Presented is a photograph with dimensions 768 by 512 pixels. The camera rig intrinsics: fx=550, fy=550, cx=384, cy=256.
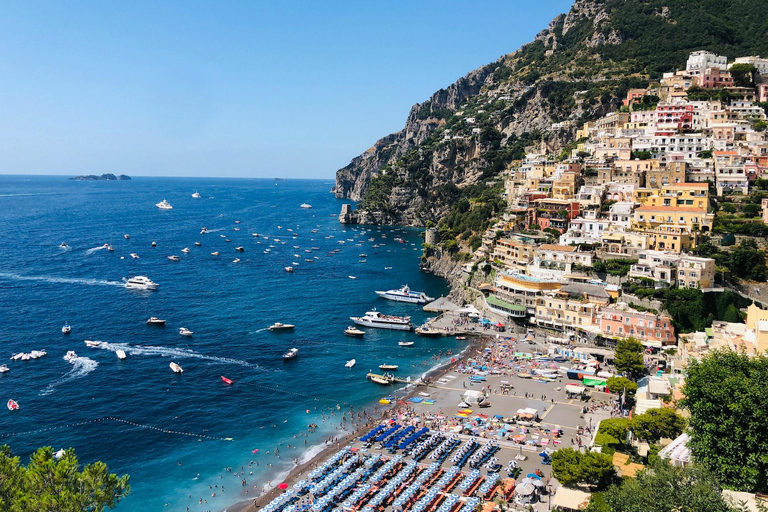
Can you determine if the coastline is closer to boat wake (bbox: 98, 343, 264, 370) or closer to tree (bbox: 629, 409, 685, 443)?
boat wake (bbox: 98, 343, 264, 370)

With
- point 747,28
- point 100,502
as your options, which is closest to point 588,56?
point 747,28

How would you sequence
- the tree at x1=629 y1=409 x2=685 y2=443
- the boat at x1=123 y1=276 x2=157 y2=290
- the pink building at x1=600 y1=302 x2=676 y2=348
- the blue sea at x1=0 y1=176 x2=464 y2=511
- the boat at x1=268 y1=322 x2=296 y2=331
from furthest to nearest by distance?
the boat at x1=123 y1=276 x2=157 y2=290
the boat at x1=268 y1=322 x2=296 y2=331
the pink building at x1=600 y1=302 x2=676 y2=348
the blue sea at x1=0 y1=176 x2=464 y2=511
the tree at x1=629 y1=409 x2=685 y2=443

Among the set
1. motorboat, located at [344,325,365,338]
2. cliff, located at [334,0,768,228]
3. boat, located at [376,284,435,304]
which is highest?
cliff, located at [334,0,768,228]

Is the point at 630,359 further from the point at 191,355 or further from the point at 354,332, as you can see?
the point at 191,355

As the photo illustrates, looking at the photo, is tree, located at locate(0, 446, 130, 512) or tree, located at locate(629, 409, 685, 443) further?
tree, located at locate(629, 409, 685, 443)

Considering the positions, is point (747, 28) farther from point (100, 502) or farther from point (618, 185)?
point (100, 502)

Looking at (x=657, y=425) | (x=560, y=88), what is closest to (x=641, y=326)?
(x=657, y=425)

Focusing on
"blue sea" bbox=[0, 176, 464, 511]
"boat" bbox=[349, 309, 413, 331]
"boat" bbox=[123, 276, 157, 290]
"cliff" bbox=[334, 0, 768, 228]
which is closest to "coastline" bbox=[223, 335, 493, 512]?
"blue sea" bbox=[0, 176, 464, 511]
